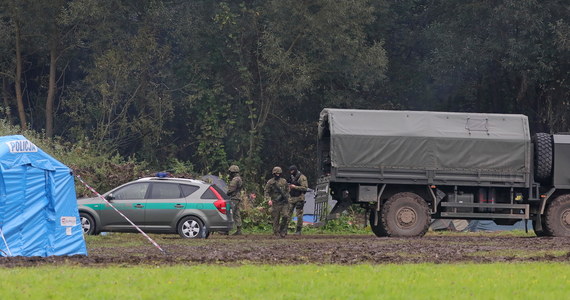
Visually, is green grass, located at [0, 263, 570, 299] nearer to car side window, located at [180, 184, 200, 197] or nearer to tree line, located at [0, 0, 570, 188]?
car side window, located at [180, 184, 200, 197]

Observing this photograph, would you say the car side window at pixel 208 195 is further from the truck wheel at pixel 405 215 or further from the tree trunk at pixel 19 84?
the tree trunk at pixel 19 84

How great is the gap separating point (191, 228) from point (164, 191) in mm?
1103

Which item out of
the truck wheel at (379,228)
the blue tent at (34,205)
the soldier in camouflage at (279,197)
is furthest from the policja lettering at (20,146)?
the truck wheel at (379,228)

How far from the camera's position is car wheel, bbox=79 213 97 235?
25.8 m

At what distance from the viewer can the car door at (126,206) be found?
25.7 meters

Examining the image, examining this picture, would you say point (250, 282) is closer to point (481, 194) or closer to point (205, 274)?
point (205, 274)

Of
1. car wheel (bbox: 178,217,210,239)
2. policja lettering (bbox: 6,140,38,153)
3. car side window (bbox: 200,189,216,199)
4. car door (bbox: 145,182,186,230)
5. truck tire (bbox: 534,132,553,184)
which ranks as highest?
truck tire (bbox: 534,132,553,184)

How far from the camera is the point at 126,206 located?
25.8 meters

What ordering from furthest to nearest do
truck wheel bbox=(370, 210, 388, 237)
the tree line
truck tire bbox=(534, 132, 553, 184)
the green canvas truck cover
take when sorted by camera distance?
the tree line
truck wheel bbox=(370, 210, 388, 237)
truck tire bbox=(534, 132, 553, 184)
the green canvas truck cover

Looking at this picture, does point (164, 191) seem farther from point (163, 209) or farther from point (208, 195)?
point (208, 195)

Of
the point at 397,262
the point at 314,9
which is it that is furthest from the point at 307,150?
the point at 397,262

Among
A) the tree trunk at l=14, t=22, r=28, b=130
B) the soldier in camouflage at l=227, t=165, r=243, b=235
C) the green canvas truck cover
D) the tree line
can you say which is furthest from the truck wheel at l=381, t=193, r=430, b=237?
the tree trunk at l=14, t=22, r=28, b=130

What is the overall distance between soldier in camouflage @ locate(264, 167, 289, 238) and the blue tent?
8.56 m

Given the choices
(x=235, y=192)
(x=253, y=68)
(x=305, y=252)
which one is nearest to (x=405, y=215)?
(x=235, y=192)
